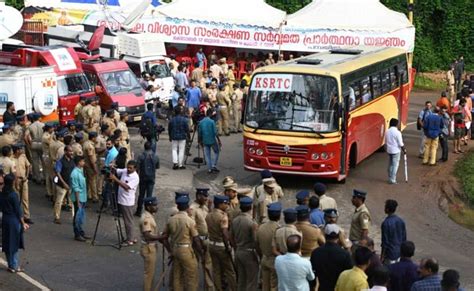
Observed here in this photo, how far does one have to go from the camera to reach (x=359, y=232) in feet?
46.0

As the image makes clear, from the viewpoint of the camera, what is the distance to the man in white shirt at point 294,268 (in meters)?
11.3

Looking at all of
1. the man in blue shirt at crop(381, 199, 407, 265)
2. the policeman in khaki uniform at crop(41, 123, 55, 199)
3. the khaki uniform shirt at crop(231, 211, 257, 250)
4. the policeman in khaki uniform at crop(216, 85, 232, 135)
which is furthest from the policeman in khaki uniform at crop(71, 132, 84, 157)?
the policeman in khaki uniform at crop(216, 85, 232, 135)

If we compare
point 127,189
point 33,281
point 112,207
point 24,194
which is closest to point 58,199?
point 24,194

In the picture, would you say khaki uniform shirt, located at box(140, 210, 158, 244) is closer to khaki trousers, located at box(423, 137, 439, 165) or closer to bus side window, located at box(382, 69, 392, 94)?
khaki trousers, located at box(423, 137, 439, 165)

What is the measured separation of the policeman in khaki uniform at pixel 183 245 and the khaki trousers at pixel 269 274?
1139 mm

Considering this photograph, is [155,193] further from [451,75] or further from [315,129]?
[451,75]

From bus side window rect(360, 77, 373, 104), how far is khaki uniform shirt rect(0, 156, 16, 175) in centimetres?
905

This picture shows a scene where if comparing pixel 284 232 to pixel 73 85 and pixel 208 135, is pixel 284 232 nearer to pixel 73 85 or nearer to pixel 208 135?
pixel 208 135

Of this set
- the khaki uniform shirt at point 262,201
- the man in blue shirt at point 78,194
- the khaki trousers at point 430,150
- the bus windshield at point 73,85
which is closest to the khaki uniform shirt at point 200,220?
the khaki uniform shirt at point 262,201

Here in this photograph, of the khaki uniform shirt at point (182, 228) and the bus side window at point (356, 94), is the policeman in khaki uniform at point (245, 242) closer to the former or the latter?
the khaki uniform shirt at point (182, 228)

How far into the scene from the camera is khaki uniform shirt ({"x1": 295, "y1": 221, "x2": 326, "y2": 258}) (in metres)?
12.8

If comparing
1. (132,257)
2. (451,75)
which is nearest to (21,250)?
(132,257)

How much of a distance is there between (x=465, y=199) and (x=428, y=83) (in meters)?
17.7

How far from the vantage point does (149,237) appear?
547 inches
